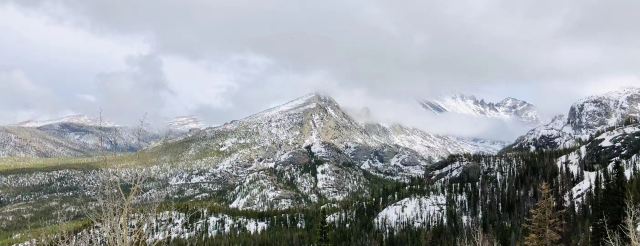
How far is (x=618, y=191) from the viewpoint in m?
92.8

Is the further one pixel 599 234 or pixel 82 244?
pixel 599 234

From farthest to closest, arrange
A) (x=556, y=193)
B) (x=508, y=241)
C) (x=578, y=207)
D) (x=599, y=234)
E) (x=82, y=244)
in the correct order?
(x=556, y=193) → (x=578, y=207) → (x=508, y=241) → (x=599, y=234) → (x=82, y=244)

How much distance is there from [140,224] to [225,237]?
189292 mm

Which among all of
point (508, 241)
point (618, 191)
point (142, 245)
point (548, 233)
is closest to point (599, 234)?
point (618, 191)

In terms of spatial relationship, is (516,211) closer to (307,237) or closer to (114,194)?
(307,237)

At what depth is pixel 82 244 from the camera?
571 inches

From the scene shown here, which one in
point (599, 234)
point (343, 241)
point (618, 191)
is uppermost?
point (618, 191)

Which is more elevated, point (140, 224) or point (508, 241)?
point (140, 224)

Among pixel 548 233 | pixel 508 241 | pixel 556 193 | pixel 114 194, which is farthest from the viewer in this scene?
pixel 556 193

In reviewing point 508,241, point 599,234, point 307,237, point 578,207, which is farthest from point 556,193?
point 599,234

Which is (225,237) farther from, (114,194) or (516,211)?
(114,194)

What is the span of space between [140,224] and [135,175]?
1.34 meters

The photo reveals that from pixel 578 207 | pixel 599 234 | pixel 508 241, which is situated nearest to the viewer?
pixel 599 234

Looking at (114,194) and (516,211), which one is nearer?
(114,194)
